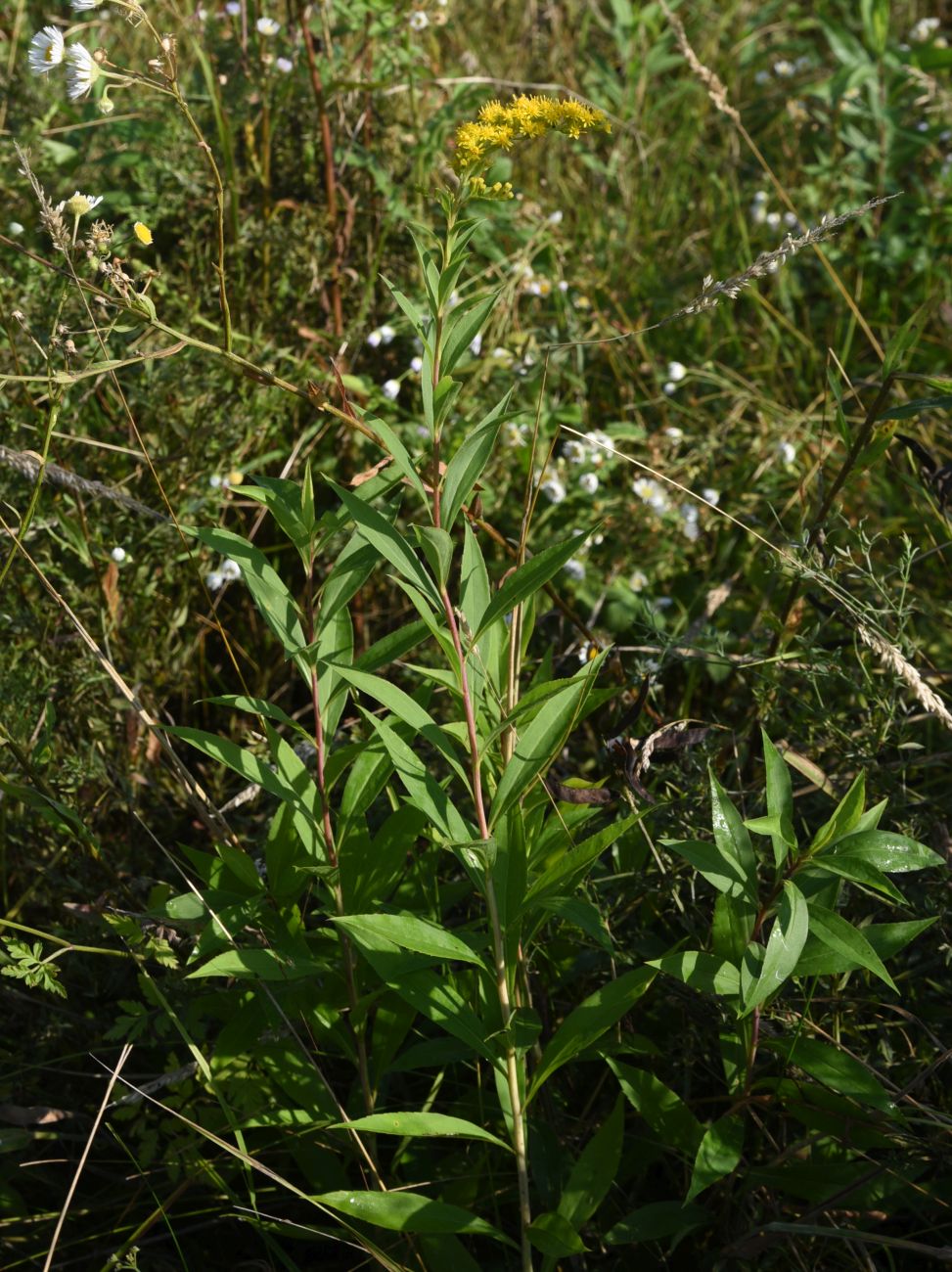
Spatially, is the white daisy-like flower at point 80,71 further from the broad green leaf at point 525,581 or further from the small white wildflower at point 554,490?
the small white wildflower at point 554,490

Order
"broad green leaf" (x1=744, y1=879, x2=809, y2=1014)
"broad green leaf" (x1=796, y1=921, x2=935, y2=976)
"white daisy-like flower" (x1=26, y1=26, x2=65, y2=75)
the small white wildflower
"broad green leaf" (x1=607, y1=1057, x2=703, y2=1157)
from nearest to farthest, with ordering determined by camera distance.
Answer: "broad green leaf" (x1=744, y1=879, x2=809, y2=1014)
"broad green leaf" (x1=796, y1=921, x2=935, y2=976)
"broad green leaf" (x1=607, y1=1057, x2=703, y2=1157)
"white daisy-like flower" (x1=26, y1=26, x2=65, y2=75)
the small white wildflower

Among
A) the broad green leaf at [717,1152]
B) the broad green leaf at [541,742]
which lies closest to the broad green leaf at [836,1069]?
the broad green leaf at [717,1152]

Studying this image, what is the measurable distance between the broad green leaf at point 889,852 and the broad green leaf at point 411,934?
0.41 metres

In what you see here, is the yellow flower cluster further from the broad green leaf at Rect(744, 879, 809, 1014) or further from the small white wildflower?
the small white wildflower

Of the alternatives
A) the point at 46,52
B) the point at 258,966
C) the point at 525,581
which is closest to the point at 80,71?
the point at 46,52

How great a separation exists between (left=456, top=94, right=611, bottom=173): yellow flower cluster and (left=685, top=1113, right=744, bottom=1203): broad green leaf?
113 cm

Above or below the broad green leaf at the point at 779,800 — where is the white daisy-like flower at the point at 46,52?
above

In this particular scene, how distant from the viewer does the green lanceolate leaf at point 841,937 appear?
4.31 ft

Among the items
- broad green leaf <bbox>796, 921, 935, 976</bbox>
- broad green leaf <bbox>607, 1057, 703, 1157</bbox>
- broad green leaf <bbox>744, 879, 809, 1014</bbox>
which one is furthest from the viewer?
broad green leaf <bbox>607, 1057, 703, 1157</bbox>

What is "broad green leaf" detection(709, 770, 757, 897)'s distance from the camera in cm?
142

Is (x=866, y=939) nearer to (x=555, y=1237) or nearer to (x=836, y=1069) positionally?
(x=836, y=1069)

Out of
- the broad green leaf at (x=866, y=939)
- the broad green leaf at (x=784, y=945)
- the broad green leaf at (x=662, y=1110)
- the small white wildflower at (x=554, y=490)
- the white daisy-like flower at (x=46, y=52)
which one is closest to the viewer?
the broad green leaf at (x=784, y=945)

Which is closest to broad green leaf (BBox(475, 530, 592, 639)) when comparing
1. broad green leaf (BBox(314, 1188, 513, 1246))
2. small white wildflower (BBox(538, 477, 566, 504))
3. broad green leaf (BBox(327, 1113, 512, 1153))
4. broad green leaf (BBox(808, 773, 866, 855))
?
broad green leaf (BBox(808, 773, 866, 855))

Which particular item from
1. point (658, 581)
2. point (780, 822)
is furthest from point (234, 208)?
point (780, 822)
